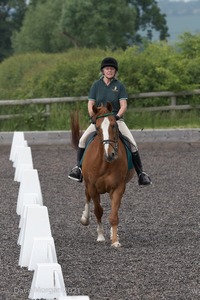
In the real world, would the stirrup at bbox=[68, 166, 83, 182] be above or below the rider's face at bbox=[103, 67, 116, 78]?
below

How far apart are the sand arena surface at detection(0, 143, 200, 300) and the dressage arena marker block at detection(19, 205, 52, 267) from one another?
0.14 meters

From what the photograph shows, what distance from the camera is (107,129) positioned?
11.4 m

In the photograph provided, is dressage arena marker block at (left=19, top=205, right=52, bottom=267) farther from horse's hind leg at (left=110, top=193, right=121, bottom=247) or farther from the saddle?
the saddle

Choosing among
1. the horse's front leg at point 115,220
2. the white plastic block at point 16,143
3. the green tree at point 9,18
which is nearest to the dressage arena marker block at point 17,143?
the white plastic block at point 16,143

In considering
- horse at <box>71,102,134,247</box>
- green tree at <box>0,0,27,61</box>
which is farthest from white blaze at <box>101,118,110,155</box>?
green tree at <box>0,0,27,61</box>

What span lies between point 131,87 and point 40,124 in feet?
8.60

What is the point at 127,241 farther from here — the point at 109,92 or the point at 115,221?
the point at 109,92

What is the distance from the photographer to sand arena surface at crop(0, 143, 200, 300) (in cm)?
907

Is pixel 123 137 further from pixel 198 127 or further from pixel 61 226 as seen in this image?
pixel 198 127

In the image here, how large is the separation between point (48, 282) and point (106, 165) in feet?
12.1

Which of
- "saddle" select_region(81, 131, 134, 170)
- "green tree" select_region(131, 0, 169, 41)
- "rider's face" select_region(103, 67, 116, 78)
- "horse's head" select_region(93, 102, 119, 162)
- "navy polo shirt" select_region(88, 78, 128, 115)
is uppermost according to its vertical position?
"rider's face" select_region(103, 67, 116, 78)

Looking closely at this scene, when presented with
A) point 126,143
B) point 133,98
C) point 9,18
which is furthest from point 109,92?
point 9,18

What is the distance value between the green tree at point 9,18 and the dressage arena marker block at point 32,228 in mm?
106494

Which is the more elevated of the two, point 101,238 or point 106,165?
point 106,165
